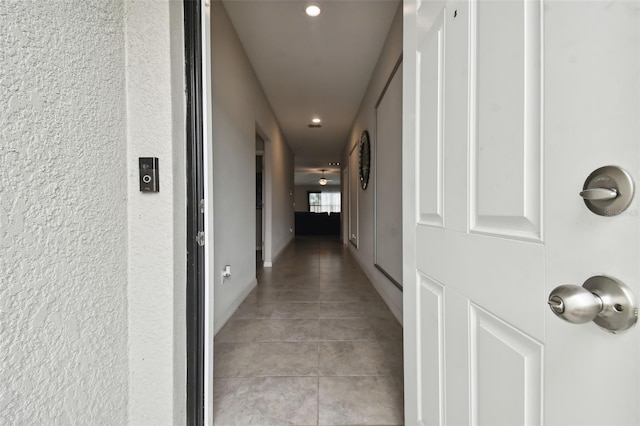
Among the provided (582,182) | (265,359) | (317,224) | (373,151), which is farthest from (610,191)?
(317,224)

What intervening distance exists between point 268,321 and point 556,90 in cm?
235

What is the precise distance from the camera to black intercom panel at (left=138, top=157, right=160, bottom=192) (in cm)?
85

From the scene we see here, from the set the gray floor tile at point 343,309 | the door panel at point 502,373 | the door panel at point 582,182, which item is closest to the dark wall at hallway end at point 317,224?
the gray floor tile at point 343,309

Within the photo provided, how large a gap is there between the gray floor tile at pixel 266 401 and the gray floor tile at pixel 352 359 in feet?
0.55

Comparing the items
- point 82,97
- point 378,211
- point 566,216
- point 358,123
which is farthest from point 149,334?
point 358,123

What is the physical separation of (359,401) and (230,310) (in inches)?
57.1

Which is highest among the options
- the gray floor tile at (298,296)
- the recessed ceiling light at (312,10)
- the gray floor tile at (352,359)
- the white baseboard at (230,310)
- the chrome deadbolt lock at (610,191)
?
the recessed ceiling light at (312,10)

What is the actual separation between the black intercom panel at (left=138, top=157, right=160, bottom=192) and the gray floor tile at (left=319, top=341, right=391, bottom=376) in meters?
1.37

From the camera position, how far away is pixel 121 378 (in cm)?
83

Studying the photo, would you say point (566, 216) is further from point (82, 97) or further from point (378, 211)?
point (378, 211)

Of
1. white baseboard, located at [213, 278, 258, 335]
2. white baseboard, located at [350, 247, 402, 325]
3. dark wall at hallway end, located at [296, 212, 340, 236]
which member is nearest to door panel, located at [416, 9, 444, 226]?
white baseboard, located at [350, 247, 402, 325]

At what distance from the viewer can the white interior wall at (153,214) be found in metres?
0.84

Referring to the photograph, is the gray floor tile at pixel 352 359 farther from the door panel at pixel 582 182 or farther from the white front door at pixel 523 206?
the door panel at pixel 582 182

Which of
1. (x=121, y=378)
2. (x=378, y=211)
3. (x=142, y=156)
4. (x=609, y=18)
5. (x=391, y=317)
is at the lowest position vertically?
(x=391, y=317)
